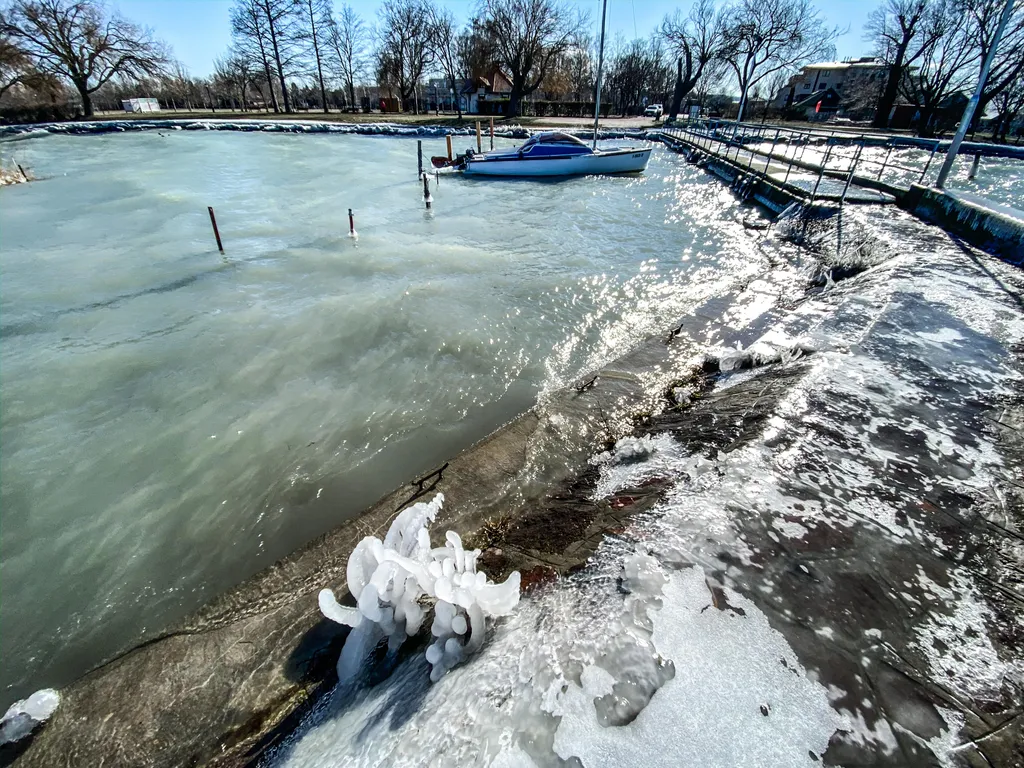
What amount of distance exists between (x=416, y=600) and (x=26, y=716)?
2323mm

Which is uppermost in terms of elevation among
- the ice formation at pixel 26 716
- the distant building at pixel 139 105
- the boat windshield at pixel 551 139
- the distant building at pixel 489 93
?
the distant building at pixel 489 93

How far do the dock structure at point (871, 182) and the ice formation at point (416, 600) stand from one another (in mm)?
10415

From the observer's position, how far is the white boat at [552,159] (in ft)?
65.9

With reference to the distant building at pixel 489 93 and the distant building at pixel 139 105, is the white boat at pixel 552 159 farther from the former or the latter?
the distant building at pixel 139 105

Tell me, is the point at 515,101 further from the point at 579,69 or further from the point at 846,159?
the point at 846,159

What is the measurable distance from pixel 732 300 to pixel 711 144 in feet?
76.3

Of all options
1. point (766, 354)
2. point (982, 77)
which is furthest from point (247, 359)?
point (982, 77)

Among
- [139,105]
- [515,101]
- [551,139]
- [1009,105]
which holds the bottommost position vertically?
[551,139]

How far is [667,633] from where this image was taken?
7.15 ft

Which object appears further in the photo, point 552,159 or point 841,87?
point 841,87

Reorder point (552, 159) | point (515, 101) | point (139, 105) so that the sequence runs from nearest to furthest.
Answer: point (552, 159), point (515, 101), point (139, 105)

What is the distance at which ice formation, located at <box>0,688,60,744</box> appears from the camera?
2436mm

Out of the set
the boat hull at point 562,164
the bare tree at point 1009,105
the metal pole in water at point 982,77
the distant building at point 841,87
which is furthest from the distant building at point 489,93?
the metal pole in water at point 982,77

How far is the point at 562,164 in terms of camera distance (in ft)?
66.5
